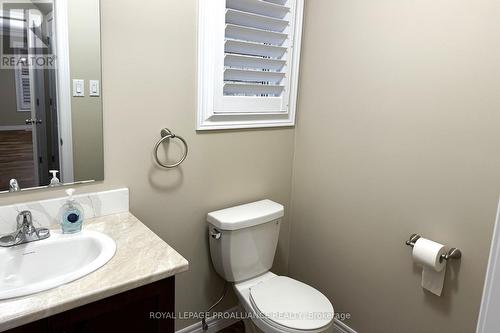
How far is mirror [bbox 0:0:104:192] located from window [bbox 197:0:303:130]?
492 mm

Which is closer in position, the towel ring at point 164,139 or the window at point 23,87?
the window at point 23,87

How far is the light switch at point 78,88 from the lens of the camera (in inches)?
55.0

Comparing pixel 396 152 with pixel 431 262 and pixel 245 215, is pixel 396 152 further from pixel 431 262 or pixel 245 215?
pixel 245 215

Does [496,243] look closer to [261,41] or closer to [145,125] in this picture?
[145,125]

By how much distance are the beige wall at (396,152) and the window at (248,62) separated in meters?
0.11

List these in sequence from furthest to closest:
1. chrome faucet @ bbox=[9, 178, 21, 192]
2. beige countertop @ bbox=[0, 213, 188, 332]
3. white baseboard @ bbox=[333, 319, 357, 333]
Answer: white baseboard @ bbox=[333, 319, 357, 333] < chrome faucet @ bbox=[9, 178, 21, 192] < beige countertop @ bbox=[0, 213, 188, 332]

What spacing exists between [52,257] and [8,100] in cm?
57

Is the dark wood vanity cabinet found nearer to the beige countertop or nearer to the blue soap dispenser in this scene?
Answer: the beige countertop

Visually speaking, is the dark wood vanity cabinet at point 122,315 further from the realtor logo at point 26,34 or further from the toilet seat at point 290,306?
the realtor logo at point 26,34

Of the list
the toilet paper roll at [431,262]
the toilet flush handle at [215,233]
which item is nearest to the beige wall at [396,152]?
the toilet paper roll at [431,262]

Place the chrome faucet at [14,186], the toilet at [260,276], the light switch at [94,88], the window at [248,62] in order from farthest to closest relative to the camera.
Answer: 1. the window at [248,62]
2. the toilet at [260,276]
3. the light switch at [94,88]
4. the chrome faucet at [14,186]

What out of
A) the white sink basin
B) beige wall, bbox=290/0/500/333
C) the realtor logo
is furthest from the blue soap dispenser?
beige wall, bbox=290/0/500/333

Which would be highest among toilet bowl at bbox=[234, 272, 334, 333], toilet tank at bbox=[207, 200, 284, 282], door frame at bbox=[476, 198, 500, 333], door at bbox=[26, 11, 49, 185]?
door at bbox=[26, 11, 49, 185]

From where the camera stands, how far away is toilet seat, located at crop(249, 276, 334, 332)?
1.51 m
